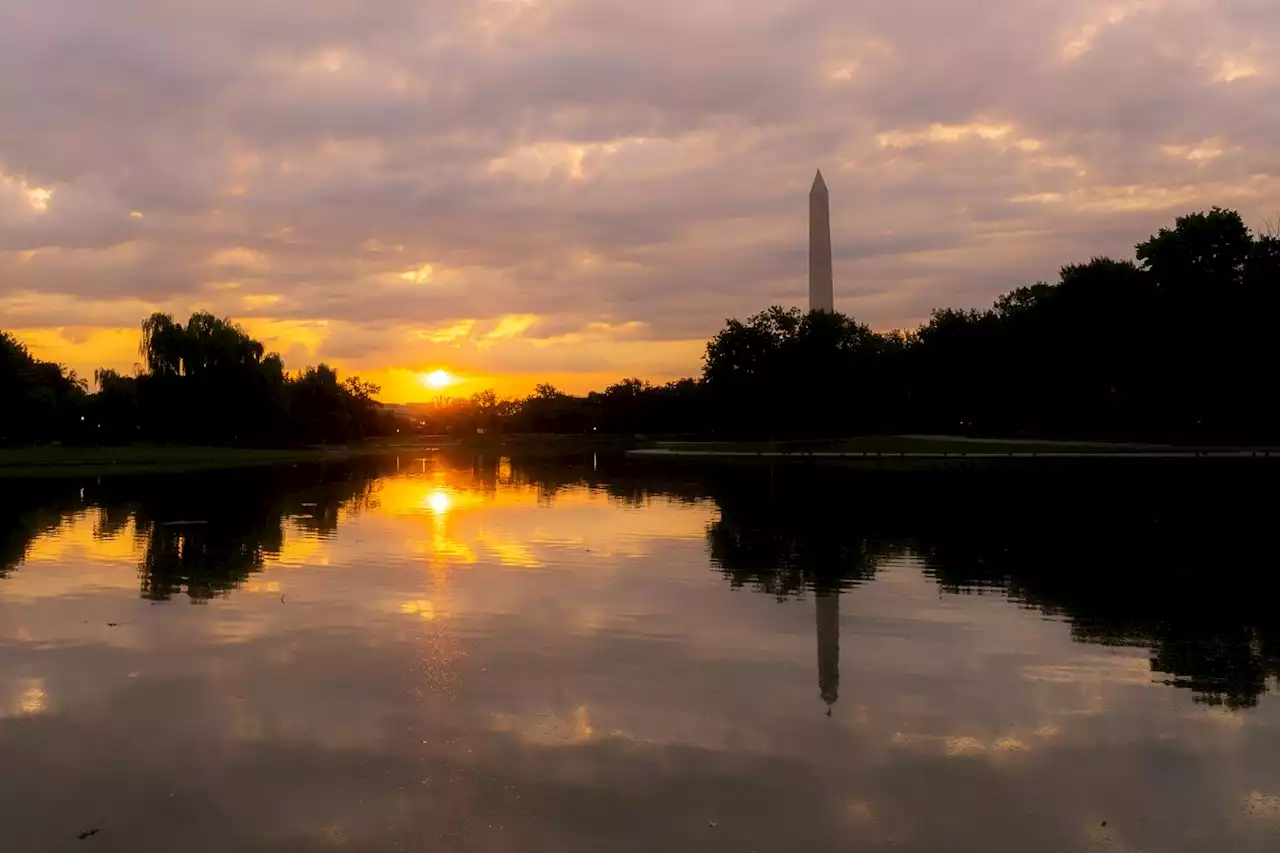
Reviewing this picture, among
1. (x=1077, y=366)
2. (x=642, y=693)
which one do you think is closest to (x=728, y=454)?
(x=1077, y=366)

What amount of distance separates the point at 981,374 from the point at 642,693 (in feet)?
330

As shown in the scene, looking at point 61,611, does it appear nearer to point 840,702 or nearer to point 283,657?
point 283,657

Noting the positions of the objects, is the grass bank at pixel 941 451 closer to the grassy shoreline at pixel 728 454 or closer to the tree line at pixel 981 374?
the grassy shoreline at pixel 728 454

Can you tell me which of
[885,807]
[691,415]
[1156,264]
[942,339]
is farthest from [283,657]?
[691,415]

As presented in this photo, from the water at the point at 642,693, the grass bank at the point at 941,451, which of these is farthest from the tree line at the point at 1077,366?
the water at the point at 642,693

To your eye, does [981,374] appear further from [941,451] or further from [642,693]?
[642,693]

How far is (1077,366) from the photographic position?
308ft

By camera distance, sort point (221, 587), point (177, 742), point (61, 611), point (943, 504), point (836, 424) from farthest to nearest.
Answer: point (836, 424) → point (943, 504) → point (221, 587) → point (61, 611) → point (177, 742)

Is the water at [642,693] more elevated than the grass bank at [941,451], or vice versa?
the grass bank at [941,451]

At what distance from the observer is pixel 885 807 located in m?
7.32

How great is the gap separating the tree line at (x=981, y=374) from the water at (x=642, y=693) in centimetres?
6651

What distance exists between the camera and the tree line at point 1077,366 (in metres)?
84.1

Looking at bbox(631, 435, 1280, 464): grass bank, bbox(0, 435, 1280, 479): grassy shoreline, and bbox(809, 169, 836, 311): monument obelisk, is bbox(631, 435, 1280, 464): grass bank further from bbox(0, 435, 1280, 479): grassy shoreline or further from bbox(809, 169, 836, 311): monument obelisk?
bbox(809, 169, 836, 311): monument obelisk

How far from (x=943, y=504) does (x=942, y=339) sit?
284 ft
